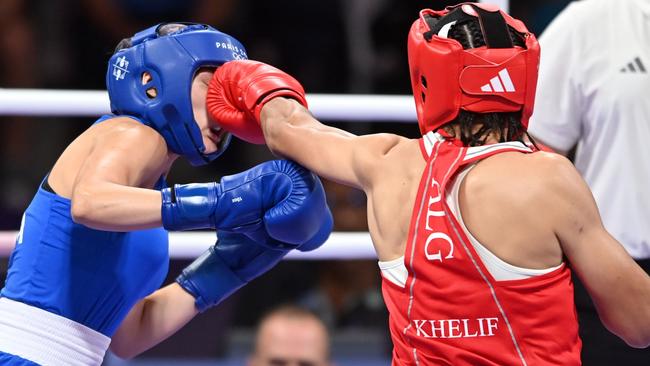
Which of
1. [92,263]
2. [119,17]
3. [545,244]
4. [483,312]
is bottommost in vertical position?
[119,17]

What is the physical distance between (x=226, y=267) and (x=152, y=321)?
25cm

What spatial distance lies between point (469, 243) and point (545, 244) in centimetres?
14

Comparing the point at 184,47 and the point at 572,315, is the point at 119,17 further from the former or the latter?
the point at 572,315

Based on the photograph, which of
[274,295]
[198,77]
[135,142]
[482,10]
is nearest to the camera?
[482,10]

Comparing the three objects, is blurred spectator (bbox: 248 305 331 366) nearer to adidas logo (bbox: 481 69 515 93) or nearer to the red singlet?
the red singlet

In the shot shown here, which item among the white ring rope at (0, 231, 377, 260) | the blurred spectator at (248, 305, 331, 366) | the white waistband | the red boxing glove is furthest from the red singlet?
the blurred spectator at (248, 305, 331, 366)

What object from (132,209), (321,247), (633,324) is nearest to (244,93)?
(132,209)

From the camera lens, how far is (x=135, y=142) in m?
2.12

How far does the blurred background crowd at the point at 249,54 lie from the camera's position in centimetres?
453

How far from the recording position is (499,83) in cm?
182

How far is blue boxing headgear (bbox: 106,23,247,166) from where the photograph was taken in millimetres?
2207

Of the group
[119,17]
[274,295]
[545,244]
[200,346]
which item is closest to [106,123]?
[545,244]

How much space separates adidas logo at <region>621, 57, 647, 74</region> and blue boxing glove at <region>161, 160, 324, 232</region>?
33.8 inches

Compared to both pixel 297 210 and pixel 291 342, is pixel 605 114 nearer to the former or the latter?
pixel 297 210
